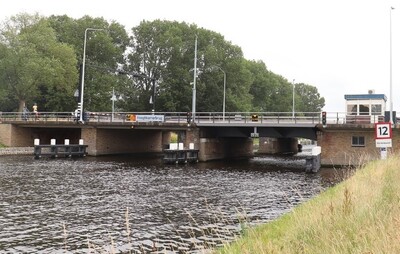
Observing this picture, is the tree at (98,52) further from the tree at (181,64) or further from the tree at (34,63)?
the tree at (34,63)

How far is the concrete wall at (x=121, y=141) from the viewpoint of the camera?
44375mm

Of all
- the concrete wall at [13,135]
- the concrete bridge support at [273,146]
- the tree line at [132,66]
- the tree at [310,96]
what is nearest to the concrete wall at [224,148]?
the concrete bridge support at [273,146]

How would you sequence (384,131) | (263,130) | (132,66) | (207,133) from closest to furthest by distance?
(384,131) < (263,130) < (207,133) < (132,66)

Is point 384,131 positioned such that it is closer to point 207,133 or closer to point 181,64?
point 207,133

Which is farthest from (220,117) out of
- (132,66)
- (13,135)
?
(132,66)

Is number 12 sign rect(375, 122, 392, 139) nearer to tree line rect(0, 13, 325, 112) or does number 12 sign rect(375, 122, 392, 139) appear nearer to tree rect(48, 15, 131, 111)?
tree line rect(0, 13, 325, 112)

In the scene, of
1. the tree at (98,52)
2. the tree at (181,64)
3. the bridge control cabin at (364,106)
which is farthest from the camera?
the tree at (181,64)

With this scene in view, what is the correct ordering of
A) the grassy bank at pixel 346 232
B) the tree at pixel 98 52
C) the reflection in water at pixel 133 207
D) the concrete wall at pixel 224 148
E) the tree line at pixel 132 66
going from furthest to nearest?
the tree at pixel 98 52 → the tree line at pixel 132 66 → the concrete wall at pixel 224 148 → the reflection in water at pixel 133 207 → the grassy bank at pixel 346 232

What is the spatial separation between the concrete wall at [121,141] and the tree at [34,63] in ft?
46.9

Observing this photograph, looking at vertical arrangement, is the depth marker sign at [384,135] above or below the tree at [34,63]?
below

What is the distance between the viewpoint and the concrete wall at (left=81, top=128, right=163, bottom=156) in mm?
44375

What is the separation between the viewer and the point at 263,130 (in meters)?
39.2

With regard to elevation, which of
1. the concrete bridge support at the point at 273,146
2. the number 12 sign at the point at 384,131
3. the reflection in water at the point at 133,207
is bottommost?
the reflection in water at the point at 133,207

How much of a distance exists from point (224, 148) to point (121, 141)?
12.3m
